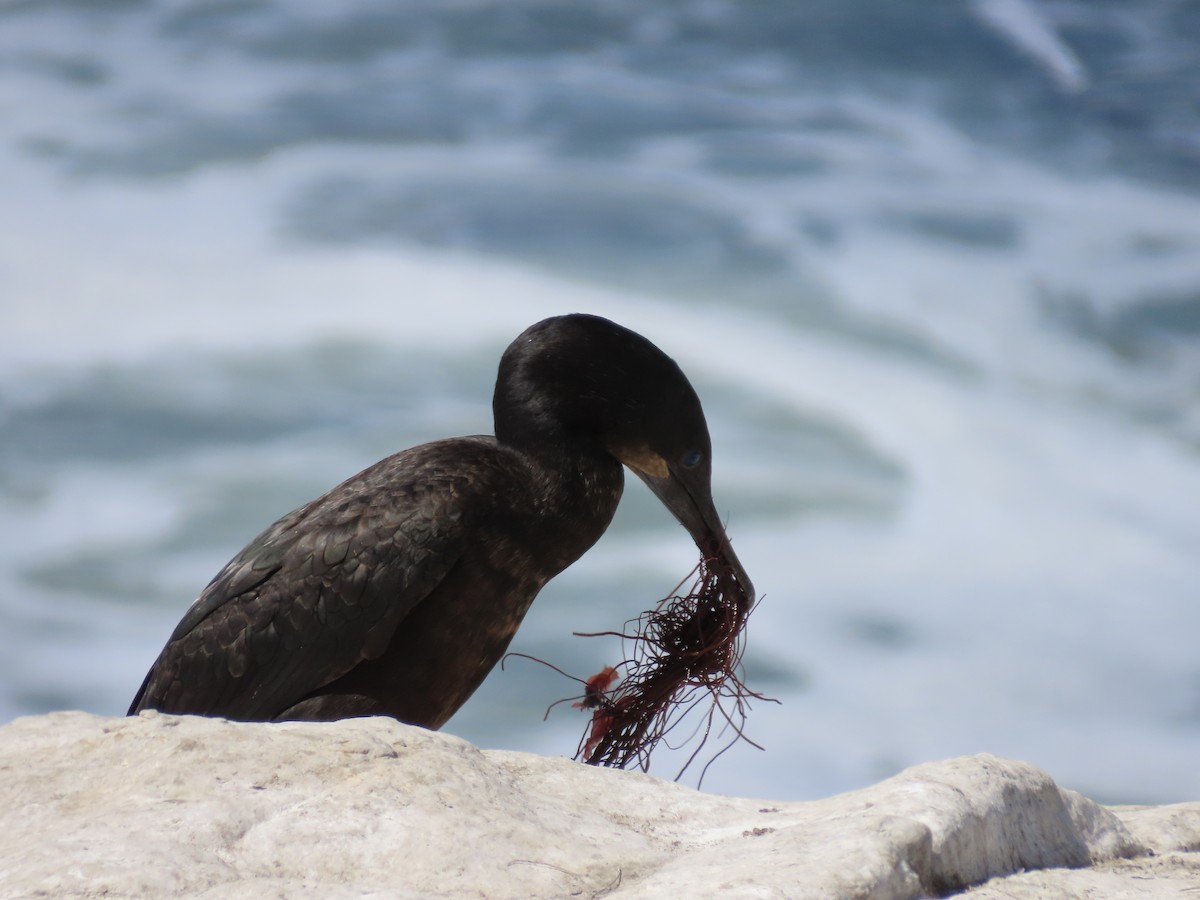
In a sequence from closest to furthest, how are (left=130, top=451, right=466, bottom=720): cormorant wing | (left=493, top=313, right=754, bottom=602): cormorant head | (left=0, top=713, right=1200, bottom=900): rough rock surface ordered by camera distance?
1. (left=0, top=713, right=1200, bottom=900): rough rock surface
2. (left=130, top=451, right=466, bottom=720): cormorant wing
3. (left=493, top=313, right=754, bottom=602): cormorant head

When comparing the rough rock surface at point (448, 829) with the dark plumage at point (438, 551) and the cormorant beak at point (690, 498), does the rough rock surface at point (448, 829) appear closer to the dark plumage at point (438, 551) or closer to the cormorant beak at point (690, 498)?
the dark plumage at point (438, 551)

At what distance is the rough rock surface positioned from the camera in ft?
5.21

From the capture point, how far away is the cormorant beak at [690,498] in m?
3.24

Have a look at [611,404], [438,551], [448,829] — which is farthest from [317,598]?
[448,829]

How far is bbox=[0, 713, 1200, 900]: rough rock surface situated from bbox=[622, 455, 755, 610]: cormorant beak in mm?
1112

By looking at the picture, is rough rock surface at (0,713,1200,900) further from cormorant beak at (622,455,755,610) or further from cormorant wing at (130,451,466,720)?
cormorant beak at (622,455,755,610)

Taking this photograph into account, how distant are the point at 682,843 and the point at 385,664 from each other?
3.75 feet

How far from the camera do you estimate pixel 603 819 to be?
2.05 metres

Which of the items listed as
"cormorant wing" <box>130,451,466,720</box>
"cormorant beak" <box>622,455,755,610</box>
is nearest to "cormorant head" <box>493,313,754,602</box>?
"cormorant beak" <box>622,455,755,610</box>

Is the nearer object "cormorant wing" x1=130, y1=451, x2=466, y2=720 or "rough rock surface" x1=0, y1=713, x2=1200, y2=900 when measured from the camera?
"rough rock surface" x1=0, y1=713, x2=1200, y2=900

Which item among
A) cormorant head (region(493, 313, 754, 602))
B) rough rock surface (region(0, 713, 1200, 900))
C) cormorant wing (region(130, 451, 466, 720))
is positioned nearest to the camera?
rough rock surface (region(0, 713, 1200, 900))

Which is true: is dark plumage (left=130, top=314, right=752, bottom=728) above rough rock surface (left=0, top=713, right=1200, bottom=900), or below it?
above

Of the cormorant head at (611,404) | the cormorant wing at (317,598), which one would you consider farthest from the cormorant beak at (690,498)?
the cormorant wing at (317,598)

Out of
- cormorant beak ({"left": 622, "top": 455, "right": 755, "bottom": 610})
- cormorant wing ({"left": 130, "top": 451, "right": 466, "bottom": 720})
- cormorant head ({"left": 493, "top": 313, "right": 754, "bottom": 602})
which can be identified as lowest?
cormorant wing ({"left": 130, "top": 451, "right": 466, "bottom": 720})
